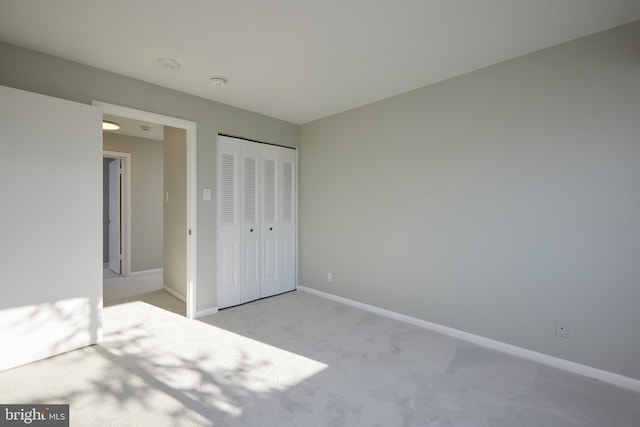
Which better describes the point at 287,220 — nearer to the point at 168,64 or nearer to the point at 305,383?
the point at 168,64

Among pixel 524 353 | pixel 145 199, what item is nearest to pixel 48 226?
pixel 145 199

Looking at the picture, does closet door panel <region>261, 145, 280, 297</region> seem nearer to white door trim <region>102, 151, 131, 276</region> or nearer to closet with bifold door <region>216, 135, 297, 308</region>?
closet with bifold door <region>216, 135, 297, 308</region>

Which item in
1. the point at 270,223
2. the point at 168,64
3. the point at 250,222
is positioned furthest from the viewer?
the point at 270,223

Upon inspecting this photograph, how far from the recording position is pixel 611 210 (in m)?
2.27

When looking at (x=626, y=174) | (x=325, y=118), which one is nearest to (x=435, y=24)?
(x=626, y=174)

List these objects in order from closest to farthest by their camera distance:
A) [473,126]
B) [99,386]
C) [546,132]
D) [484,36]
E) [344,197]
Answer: [99,386]
[484,36]
[546,132]
[473,126]
[344,197]

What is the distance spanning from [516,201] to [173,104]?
11.7 ft

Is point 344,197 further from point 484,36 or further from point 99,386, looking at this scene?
point 99,386

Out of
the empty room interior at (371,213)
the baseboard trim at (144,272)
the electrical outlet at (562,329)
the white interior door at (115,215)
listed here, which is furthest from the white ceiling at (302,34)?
the baseboard trim at (144,272)

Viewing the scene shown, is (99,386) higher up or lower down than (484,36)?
lower down

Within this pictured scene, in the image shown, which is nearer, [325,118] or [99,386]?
[99,386]

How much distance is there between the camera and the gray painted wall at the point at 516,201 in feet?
7.40

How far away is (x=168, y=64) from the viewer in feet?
9.15

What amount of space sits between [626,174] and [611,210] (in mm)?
269
